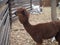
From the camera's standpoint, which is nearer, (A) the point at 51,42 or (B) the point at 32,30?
(B) the point at 32,30

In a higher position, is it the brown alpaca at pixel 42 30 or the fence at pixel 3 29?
the fence at pixel 3 29

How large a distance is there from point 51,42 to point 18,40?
91 centimetres

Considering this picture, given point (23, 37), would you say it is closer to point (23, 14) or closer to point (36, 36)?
point (36, 36)

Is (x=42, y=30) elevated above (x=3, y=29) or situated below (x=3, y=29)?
below

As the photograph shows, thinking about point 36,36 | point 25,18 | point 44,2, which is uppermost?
point 25,18

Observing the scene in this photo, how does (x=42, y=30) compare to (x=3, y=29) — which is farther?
(x=42, y=30)

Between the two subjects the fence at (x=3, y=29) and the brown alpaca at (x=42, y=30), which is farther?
the brown alpaca at (x=42, y=30)

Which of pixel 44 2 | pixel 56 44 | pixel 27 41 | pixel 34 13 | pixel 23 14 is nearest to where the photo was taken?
pixel 23 14

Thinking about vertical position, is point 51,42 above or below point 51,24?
below

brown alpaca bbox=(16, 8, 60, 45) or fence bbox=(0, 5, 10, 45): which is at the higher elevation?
fence bbox=(0, 5, 10, 45)

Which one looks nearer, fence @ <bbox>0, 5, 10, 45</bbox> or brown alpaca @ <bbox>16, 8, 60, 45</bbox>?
fence @ <bbox>0, 5, 10, 45</bbox>

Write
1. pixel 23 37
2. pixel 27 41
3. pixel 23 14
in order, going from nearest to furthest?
pixel 23 14 < pixel 27 41 < pixel 23 37

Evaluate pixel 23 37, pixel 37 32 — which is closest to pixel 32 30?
pixel 37 32

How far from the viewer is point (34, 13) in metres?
10.5
